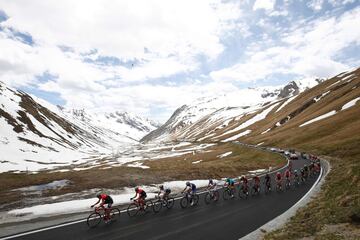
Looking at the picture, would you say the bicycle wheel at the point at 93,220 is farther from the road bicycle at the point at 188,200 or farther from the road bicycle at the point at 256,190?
the road bicycle at the point at 256,190

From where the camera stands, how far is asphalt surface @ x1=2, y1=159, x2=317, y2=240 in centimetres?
1650

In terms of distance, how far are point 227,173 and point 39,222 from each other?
32938 millimetres

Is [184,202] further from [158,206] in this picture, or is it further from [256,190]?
[256,190]

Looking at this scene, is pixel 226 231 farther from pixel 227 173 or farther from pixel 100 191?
pixel 227 173

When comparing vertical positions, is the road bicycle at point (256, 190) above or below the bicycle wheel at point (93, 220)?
below

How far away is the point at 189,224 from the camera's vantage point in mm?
19031

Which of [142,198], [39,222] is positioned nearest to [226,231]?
[142,198]

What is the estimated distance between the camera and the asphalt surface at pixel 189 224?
16.5 m

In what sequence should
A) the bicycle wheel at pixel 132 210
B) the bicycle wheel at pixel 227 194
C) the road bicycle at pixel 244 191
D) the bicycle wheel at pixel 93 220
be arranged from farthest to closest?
the road bicycle at pixel 244 191, the bicycle wheel at pixel 227 194, the bicycle wheel at pixel 132 210, the bicycle wheel at pixel 93 220

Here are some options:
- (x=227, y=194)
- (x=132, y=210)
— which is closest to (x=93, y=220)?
(x=132, y=210)

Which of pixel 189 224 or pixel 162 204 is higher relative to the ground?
pixel 162 204

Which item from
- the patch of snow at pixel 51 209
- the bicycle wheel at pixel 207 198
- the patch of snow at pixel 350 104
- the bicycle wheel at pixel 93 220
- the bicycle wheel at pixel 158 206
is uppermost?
the patch of snow at pixel 350 104

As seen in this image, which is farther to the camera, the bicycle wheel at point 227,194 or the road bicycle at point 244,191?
the road bicycle at point 244,191

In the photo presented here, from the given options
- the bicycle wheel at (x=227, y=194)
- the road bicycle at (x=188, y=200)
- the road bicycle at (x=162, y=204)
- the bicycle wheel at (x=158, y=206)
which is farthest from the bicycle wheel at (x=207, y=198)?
the bicycle wheel at (x=158, y=206)
